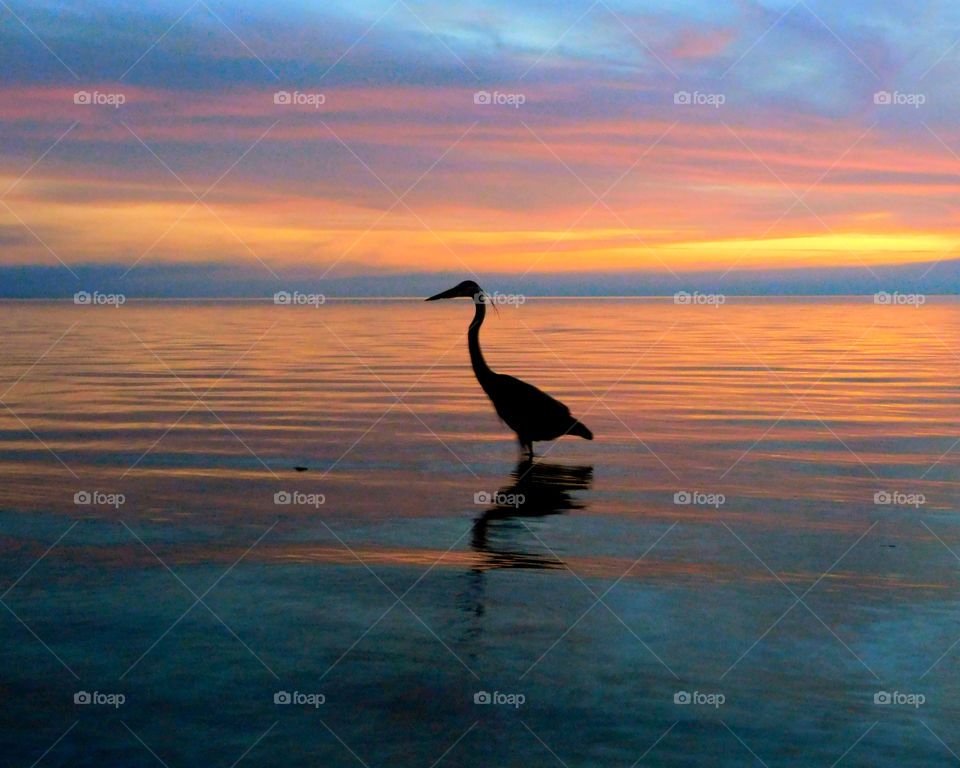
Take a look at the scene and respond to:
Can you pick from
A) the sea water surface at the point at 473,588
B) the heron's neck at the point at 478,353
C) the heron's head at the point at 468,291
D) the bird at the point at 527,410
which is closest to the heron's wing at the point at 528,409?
the bird at the point at 527,410

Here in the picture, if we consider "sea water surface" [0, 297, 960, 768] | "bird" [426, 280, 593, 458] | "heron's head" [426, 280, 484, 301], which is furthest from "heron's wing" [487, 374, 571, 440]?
"heron's head" [426, 280, 484, 301]

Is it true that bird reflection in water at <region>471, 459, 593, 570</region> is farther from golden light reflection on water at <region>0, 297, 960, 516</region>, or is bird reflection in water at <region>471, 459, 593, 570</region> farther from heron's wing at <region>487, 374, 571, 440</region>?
heron's wing at <region>487, 374, 571, 440</region>

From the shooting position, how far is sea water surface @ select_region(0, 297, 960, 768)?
17.9ft

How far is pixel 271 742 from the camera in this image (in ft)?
17.4

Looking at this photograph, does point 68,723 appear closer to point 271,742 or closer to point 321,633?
point 271,742

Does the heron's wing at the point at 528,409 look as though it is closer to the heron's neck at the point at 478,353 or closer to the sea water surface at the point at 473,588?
the heron's neck at the point at 478,353

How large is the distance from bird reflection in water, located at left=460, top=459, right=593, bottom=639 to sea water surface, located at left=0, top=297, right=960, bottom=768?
2.3 inches

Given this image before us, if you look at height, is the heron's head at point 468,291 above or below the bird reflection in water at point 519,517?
above

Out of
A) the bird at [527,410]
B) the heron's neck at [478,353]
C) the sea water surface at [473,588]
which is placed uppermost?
the heron's neck at [478,353]

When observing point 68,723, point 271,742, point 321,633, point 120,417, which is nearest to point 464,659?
point 321,633

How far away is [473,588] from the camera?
7.81 metres

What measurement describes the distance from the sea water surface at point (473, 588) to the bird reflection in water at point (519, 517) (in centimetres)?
6

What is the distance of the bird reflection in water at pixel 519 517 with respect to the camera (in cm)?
Result: 810

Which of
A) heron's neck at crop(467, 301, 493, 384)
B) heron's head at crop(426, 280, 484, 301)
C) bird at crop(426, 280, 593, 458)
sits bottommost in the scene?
bird at crop(426, 280, 593, 458)
